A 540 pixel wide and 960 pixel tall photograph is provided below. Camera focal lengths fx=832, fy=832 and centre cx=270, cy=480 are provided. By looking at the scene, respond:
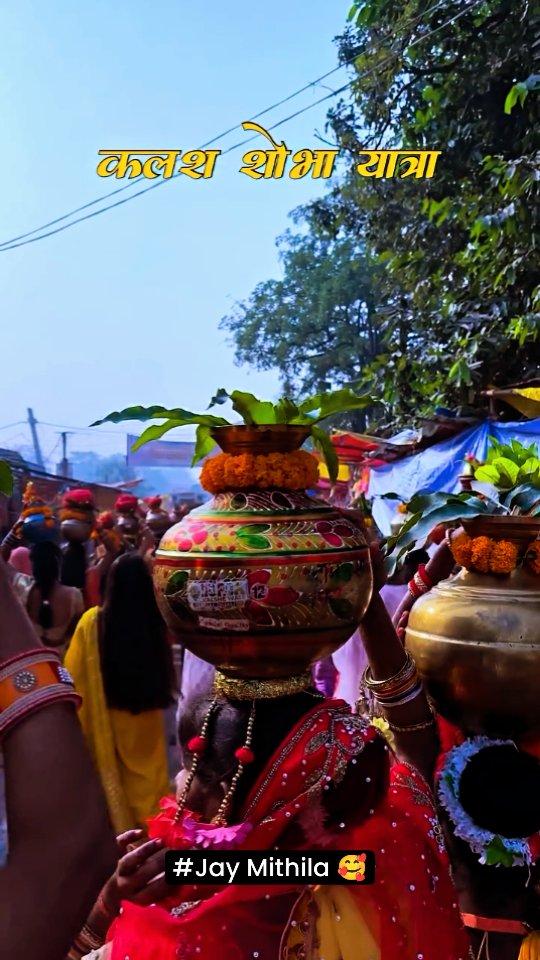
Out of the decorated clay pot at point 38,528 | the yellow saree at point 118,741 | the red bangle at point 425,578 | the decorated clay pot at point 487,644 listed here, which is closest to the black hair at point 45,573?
the decorated clay pot at point 38,528

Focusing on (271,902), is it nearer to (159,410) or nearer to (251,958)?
(251,958)

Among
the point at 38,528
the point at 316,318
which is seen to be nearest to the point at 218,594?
the point at 38,528

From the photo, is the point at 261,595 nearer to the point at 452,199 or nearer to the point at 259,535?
the point at 259,535

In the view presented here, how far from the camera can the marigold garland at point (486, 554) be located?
6.38 ft

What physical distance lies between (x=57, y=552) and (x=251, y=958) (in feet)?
13.4

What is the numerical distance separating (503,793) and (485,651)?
32 centimetres

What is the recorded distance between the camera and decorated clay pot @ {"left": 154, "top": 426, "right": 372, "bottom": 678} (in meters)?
1.57

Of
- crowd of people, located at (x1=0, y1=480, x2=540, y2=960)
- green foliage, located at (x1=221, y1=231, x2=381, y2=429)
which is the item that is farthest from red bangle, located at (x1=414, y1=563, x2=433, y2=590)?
green foliage, located at (x1=221, y1=231, x2=381, y2=429)

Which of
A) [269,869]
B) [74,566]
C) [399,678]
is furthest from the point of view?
[74,566]

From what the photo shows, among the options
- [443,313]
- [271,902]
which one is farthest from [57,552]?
[443,313]

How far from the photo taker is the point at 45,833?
1118mm

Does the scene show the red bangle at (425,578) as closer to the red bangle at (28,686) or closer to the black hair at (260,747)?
the black hair at (260,747)

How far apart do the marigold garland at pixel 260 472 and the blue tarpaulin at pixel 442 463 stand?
216 inches

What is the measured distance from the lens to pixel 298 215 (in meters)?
31.8
